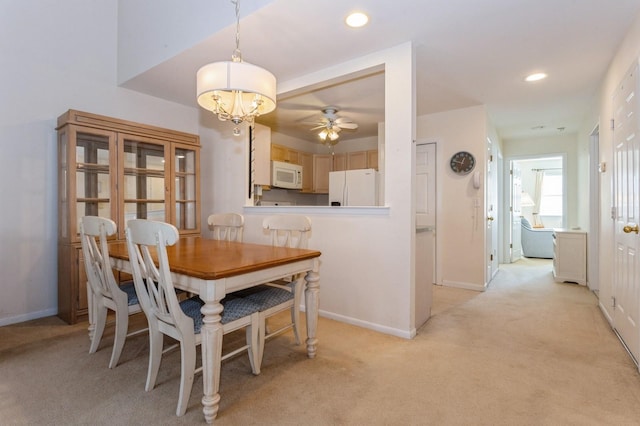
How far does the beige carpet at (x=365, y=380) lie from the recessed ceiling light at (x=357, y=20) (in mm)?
2275

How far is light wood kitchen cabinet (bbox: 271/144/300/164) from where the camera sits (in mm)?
5117

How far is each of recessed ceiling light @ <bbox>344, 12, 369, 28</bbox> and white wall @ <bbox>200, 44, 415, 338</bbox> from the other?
404mm

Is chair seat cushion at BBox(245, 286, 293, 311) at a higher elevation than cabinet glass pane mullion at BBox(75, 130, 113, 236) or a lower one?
lower

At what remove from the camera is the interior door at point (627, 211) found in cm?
207

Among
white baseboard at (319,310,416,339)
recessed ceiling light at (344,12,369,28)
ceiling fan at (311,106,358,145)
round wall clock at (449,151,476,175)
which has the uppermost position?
recessed ceiling light at (344,12,369,28)

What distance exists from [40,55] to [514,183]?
24.0 ft

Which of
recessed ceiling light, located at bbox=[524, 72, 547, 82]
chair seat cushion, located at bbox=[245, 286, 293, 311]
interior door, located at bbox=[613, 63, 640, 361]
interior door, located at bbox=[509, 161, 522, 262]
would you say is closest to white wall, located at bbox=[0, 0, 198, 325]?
chair seat cushion, located at bbox=[245, 286, 293, 311]

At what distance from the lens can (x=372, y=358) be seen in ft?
7.05

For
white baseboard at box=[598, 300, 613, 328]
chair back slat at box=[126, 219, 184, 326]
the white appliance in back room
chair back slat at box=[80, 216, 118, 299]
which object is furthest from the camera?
the white appliance in back room

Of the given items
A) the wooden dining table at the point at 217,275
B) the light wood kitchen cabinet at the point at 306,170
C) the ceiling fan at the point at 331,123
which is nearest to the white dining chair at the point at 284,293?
the wooden dining table at the point at 217,275

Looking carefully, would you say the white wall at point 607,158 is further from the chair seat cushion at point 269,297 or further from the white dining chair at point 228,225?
the white dining chair at point 228,225

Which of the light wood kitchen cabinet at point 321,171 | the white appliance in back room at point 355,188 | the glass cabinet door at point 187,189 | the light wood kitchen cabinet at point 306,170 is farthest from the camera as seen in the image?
the light wood kitchen cabinet at point 321,171

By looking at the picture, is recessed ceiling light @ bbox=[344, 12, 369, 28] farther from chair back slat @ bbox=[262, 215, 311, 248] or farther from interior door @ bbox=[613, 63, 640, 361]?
interior door @ bbox=[613, 63, 640, 361]

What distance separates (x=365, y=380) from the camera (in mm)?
1876
